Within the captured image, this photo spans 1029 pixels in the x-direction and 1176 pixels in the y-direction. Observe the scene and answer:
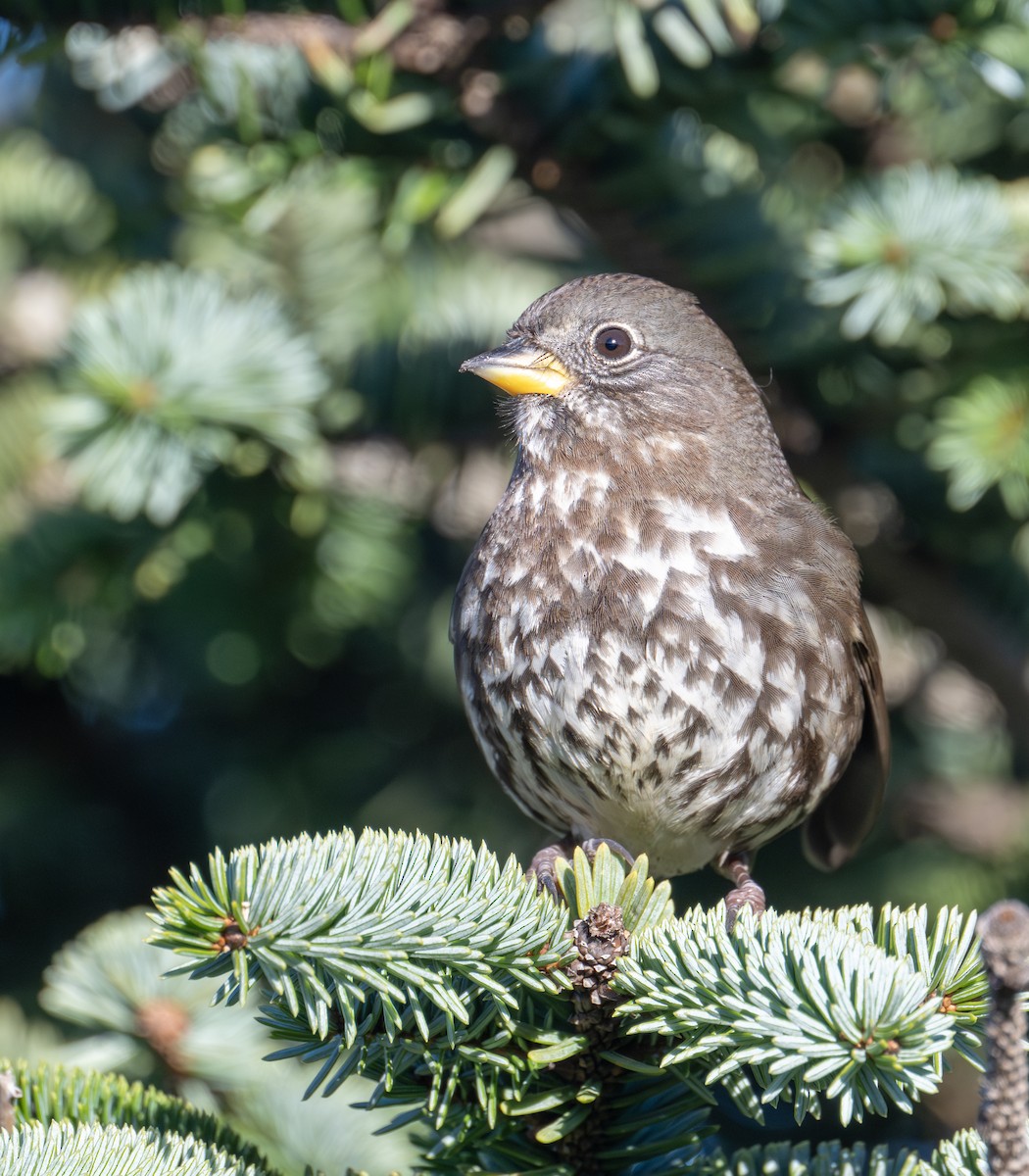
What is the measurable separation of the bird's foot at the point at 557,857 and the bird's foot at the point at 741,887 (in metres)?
0.25

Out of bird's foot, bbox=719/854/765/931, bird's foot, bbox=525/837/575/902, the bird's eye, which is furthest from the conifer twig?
the bird's eye

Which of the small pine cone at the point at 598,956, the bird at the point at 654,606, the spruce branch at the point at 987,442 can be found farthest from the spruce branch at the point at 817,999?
the spruce branch at the point at 987,442

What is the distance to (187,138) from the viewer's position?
351cm

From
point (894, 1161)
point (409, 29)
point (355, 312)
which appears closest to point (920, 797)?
point (894, 1161)

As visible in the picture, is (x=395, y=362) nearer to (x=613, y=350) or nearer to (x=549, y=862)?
(x=613, y=350)

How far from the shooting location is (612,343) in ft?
10.8

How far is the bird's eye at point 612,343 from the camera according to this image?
3266 mm

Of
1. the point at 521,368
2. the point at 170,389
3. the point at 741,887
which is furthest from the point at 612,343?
the point at 741,887

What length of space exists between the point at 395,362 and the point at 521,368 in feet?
1.49

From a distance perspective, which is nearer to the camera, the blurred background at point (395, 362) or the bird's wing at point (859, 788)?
the blurred background at point (395, 362)

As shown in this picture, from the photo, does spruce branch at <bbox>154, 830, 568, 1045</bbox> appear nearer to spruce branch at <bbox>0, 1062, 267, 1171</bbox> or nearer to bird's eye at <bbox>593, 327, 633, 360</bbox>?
spruce branch at <bbox>0, 1062, 267, 1171</bbox>

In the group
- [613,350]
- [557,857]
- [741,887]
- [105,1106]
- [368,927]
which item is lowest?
[741,887]

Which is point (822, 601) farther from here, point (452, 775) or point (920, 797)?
point (452, 775)

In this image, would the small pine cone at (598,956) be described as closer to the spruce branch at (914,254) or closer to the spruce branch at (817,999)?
the spruce branch at (817,999)
